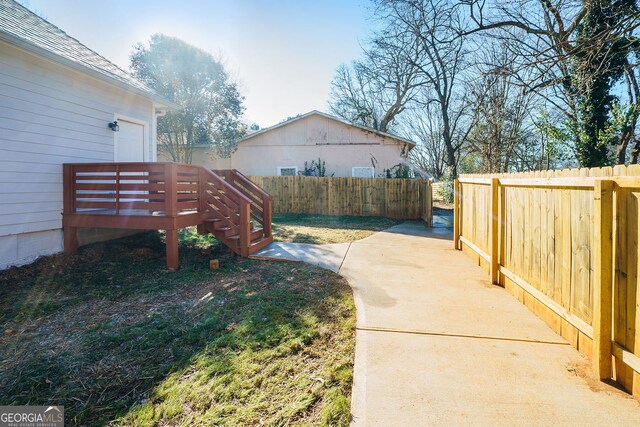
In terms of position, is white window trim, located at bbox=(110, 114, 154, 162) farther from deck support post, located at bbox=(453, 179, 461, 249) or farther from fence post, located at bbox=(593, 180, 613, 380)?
fence post, located at bbox=(593, 180, 613, 380)

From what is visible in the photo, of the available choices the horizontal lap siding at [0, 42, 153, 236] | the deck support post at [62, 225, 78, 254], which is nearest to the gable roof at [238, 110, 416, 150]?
the horizontal lap siding at [0, 42, 153, 236]

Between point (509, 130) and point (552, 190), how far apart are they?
1473 cm

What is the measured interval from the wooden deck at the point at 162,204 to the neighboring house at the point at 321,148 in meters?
9.68

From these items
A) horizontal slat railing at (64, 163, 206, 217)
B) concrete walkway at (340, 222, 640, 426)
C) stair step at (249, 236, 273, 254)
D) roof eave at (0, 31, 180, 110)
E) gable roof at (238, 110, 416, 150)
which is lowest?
concrete walkway at (340, 222, 640, 426)

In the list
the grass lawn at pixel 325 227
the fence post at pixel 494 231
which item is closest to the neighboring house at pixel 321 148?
the grass lawn at pixel 325 227

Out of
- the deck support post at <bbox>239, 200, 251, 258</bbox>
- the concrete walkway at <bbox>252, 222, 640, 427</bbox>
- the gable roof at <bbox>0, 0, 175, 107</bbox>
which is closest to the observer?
the concrete walkway at <bbox>252, 222, 640, 427</bbox>

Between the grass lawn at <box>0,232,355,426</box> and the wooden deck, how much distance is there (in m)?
0.83

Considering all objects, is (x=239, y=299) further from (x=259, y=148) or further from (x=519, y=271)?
(x=259, y=148)

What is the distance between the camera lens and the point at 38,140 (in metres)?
5.48

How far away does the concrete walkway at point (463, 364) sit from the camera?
2.07 m

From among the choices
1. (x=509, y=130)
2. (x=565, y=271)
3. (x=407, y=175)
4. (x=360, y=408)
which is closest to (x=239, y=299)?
(x=360, y=408)

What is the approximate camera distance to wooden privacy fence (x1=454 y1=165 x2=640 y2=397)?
2236 millimetres

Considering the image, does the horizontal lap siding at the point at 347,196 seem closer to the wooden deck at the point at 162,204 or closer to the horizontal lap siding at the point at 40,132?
the wooden deck at the point at 162,204

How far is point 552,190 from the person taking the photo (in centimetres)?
337
